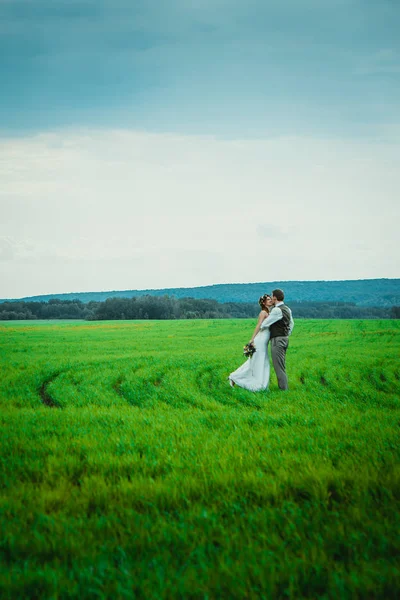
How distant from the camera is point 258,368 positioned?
1282cm

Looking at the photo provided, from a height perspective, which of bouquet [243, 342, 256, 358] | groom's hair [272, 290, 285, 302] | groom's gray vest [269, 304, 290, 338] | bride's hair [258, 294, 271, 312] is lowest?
bouquet [243, 342, 256, 358]

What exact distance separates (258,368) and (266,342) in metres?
0.81

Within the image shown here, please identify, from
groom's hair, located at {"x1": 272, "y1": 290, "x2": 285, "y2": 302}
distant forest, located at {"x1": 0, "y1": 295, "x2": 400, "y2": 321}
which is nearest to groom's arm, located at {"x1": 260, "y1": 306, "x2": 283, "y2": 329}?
groom's hair, located at {"x1": 272, "y1": 290, "x2": 285, "y2": 302}

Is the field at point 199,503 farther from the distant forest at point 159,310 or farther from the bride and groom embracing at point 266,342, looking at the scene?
the distant forest at point 159,310

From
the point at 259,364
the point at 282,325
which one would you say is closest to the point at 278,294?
the point at 282,325

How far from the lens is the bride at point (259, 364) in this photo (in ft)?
42.0

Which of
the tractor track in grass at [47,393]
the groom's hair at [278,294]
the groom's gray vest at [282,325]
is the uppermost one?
the groom's hair at [278,294]

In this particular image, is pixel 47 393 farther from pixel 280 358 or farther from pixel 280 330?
pixel 280 330

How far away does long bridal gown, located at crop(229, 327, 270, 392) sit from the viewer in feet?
42.0

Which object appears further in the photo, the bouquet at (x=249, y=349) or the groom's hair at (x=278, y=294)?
the bouquet at (x=249, y=349)

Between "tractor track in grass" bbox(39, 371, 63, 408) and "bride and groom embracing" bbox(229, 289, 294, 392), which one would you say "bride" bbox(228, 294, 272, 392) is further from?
"tractor track in grass" bbox(39, 371, 63, 408)

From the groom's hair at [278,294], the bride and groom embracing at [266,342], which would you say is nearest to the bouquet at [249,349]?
the bride and groom embracing at [266,342]

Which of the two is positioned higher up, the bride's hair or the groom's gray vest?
the bride's hair

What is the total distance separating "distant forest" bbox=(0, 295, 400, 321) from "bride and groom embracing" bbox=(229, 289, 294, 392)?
77426mm
